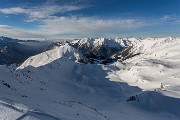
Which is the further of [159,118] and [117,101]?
[117,101]

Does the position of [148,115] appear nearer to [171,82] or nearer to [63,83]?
[63,83]

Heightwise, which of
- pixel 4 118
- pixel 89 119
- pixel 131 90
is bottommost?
pixel 131 90

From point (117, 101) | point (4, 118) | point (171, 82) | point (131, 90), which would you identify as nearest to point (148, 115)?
point (117, 101)

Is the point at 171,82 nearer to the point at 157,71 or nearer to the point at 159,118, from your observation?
the point at 157,71

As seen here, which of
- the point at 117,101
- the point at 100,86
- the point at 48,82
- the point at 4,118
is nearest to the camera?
the point at 4,118

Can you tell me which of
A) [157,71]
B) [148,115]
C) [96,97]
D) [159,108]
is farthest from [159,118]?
[157,71]

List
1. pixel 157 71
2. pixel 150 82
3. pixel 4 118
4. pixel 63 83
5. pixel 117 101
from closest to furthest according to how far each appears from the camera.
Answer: pixel 4 118 → pixel 117 101 → pixel 63 83 → pixel 150 82 → pixel 157 71

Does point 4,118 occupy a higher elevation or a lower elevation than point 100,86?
higher

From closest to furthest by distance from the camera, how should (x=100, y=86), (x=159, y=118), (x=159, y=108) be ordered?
(x=159, y=118)
(x=159, y=108)
(x=100, y=86)

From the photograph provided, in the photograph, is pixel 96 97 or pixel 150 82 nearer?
pixel 96 97
